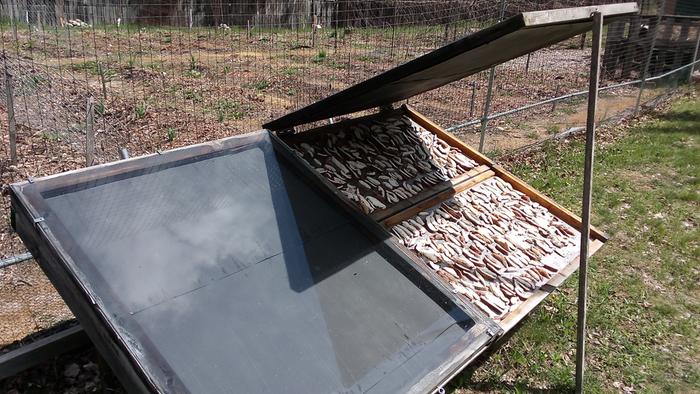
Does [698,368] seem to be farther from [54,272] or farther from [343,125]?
[54,272]

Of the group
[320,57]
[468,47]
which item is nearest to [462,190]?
[468,47]

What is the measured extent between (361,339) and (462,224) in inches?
62.2

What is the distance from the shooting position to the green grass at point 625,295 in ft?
11.3

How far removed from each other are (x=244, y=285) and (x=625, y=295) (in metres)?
3.49

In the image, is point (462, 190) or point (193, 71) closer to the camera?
point (462, 190)

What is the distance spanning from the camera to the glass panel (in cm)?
186

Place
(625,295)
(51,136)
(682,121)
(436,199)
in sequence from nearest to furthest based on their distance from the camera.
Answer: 1. (436,199)
2. (625,295)
3. (51,136)
4. (682,121)

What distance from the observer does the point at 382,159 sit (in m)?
3.68

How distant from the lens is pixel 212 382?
1770 millimetres

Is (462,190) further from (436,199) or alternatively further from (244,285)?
(244,285)

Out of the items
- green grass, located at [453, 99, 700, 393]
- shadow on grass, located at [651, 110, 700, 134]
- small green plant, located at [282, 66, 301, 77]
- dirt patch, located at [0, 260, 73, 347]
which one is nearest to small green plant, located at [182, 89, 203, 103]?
small green plant, located at [282, 66, 301, 77]

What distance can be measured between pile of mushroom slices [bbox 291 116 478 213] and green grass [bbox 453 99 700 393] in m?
1.25

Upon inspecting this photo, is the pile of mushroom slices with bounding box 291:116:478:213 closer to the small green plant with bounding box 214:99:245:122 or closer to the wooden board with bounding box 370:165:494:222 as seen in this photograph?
the wooden board with bounding box 370:165:494:222

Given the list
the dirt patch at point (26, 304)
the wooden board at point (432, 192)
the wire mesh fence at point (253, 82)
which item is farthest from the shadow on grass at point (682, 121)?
the dirt patch at point (26, 304)
